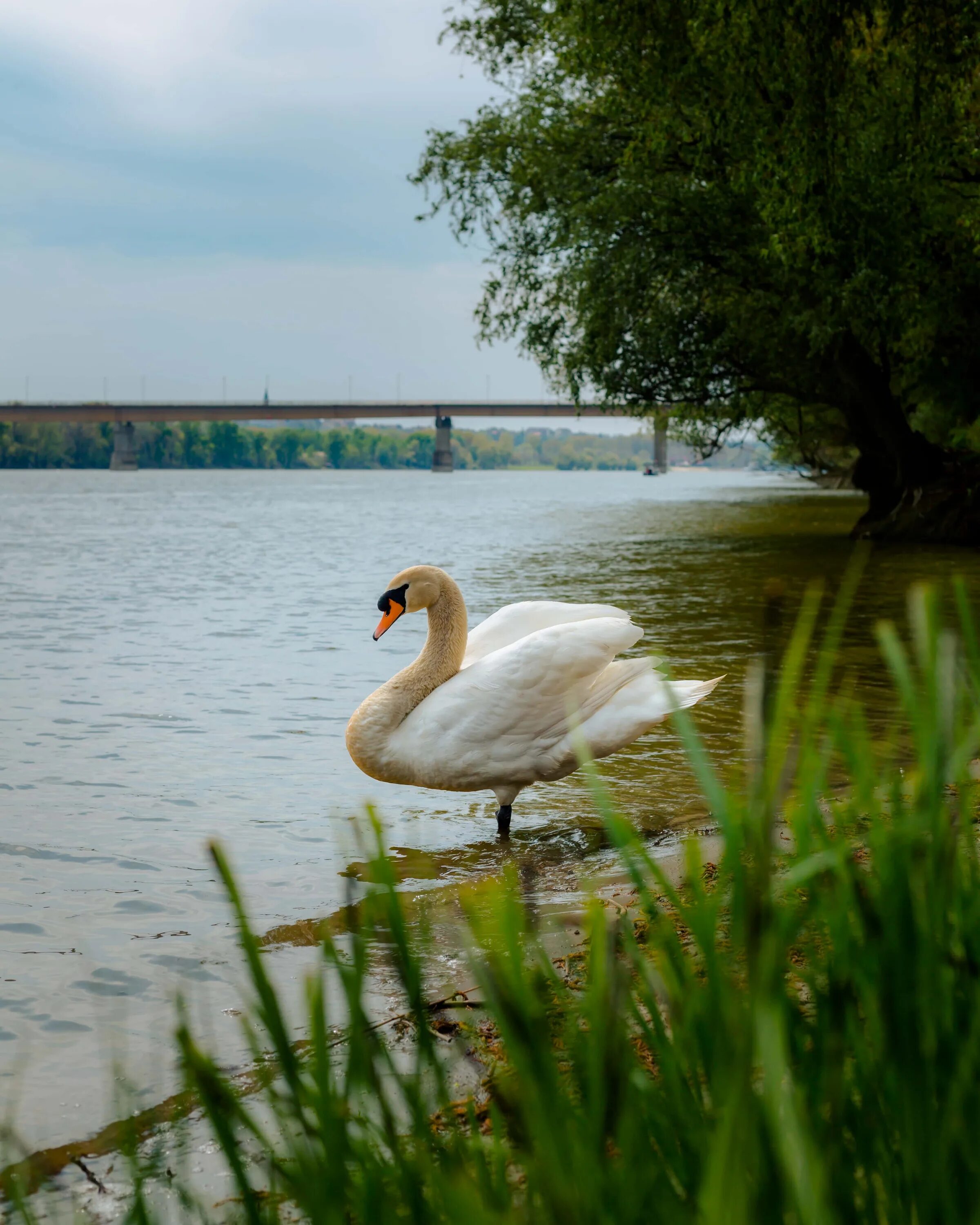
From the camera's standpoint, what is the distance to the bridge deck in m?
102

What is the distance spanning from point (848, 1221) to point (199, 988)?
3.59m

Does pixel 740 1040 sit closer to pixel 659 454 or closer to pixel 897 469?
pixel 897 469

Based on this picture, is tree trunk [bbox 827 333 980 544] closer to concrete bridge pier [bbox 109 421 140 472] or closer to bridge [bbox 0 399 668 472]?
bridge [bbox 0 399 668 472]

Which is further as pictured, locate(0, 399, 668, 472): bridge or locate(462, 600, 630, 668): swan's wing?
locate(0, 399, 668, 472): bridge

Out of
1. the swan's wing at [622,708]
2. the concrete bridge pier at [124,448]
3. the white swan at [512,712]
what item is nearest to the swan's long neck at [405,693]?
the white swan at [512,712]

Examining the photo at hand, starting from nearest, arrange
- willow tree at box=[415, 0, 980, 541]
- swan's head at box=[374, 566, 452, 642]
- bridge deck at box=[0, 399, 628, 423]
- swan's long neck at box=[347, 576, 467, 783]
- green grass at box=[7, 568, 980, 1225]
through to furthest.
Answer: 1. green grass at box=[7, 568, 980, 1225]
2. swan's long neck at box=[347, 576, 467, 783]
3. swan's head at box=[374, 566, 452, 642]
4. willow tree at box=[415, 0, 980, 541]
5. bridge deck at box=[0, 399, 628, 423]

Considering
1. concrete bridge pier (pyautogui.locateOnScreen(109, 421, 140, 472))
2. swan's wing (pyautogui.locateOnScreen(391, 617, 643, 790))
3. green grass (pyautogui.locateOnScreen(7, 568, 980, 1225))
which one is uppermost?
concrete bridge pier (pyautogui.locateOnScreen(109, 421, 140, 472))

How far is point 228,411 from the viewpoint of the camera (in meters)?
104

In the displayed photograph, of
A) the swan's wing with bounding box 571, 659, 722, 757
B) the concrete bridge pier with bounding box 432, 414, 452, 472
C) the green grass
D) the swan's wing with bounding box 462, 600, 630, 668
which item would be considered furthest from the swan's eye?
the concrete bridge pier with bounding box 432, 414, 452, 472

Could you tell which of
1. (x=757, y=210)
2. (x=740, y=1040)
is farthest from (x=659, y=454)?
(x=740, y=1040)

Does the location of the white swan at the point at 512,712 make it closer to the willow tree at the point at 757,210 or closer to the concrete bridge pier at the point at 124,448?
the willow tree at the point at 757,210

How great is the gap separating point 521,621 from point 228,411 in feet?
331

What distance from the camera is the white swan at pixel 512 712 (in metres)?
6.00

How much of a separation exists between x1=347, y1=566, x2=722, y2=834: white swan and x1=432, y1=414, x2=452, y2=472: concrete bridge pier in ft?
390
